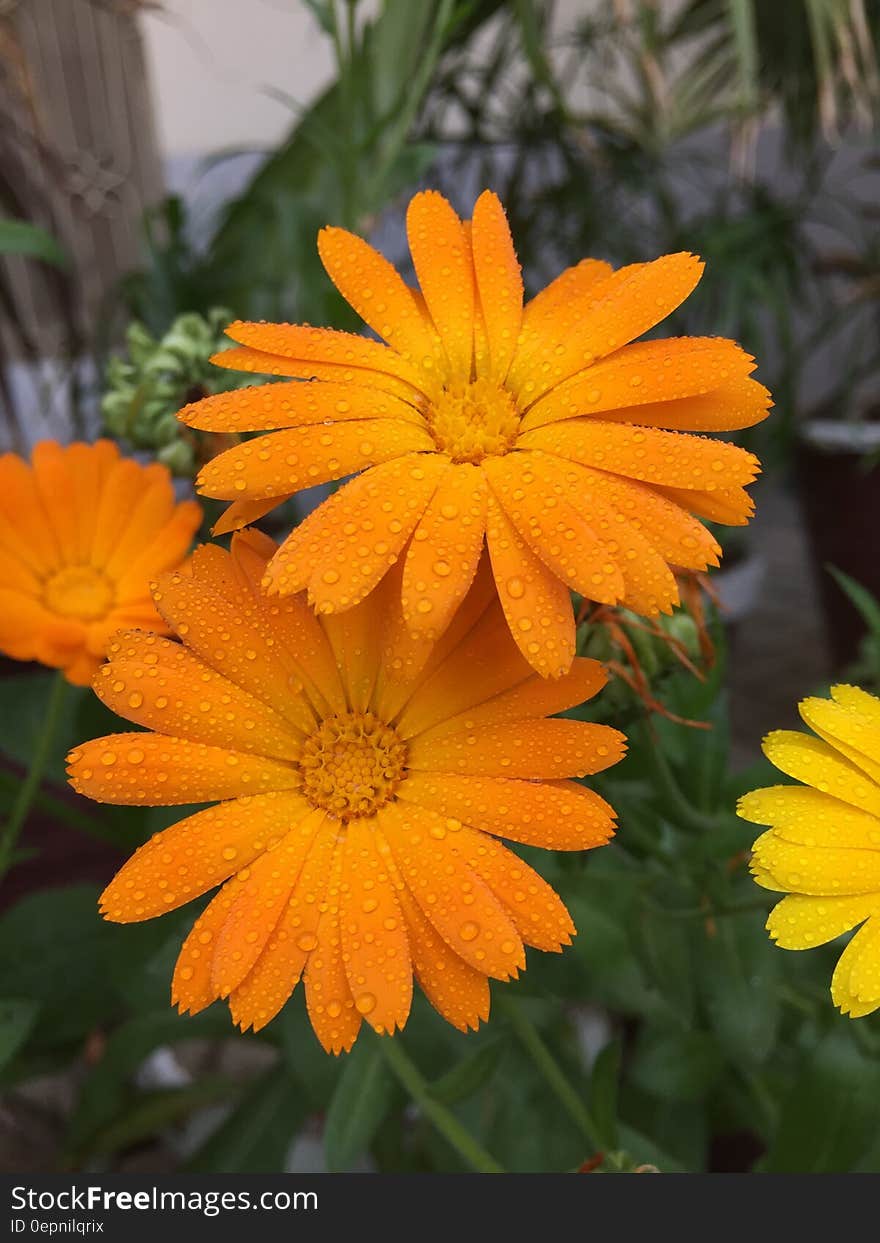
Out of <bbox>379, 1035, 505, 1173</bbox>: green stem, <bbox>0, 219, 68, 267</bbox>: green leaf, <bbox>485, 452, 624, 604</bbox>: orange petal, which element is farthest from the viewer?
<bbox>0, 219, 68, 267</bbox>: green leaf

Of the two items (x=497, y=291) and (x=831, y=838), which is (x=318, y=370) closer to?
(x=497, y=291)

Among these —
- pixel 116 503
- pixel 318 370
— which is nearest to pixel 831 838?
pixel 318 370

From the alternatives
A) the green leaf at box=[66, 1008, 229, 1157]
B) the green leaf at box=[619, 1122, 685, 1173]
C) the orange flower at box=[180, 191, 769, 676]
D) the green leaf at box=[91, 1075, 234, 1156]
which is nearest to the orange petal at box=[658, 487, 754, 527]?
the orange flower at box=[180, 191, 769, 676]

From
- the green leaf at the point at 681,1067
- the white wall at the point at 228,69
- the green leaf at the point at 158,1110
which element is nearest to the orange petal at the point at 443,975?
the green leaf at the point at 681,1067

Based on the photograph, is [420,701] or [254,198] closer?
[420,701]

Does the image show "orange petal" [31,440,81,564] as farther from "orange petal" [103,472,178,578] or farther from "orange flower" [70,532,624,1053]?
"orange flower" [70,532,624,1053]

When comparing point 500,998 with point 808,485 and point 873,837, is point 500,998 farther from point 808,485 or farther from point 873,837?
point 808,485

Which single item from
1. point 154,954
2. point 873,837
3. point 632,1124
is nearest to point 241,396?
point 873,837
